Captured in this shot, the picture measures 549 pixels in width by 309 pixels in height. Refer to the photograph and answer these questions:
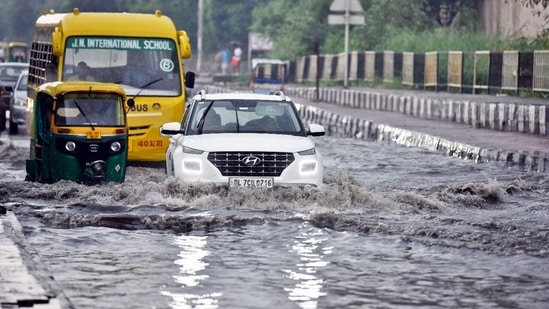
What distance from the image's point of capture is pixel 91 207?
59.6ft

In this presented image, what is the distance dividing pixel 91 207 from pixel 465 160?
1079 cm

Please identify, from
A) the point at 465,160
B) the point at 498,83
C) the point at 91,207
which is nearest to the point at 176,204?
the point at 91,207

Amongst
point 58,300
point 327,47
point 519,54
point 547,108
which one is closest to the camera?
point 58,300

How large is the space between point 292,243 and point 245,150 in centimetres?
295

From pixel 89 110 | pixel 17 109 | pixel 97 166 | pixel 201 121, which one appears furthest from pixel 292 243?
pixel 17 109

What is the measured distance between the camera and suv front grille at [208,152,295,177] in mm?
17656

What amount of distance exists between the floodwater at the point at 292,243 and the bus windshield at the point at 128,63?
5.89 ft

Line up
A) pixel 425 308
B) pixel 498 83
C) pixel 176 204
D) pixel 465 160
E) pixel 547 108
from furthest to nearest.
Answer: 1. pixel 498 83
2. pixel 547 108
3. pixel 465 160
4. pixel 176 204
5. pixel 425 308

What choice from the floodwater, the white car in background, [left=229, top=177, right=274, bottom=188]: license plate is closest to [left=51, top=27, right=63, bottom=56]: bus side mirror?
the floodwater

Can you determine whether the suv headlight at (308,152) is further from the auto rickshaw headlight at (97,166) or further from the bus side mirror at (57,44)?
the bus side mirror at (57,44)

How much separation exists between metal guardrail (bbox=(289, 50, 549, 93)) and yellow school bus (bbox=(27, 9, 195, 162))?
1799cm

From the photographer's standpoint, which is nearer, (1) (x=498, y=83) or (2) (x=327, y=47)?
(1) (x=498, y=83)

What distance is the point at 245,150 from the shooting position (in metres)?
17.6

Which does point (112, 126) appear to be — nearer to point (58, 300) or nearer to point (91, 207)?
point (91, 207)
